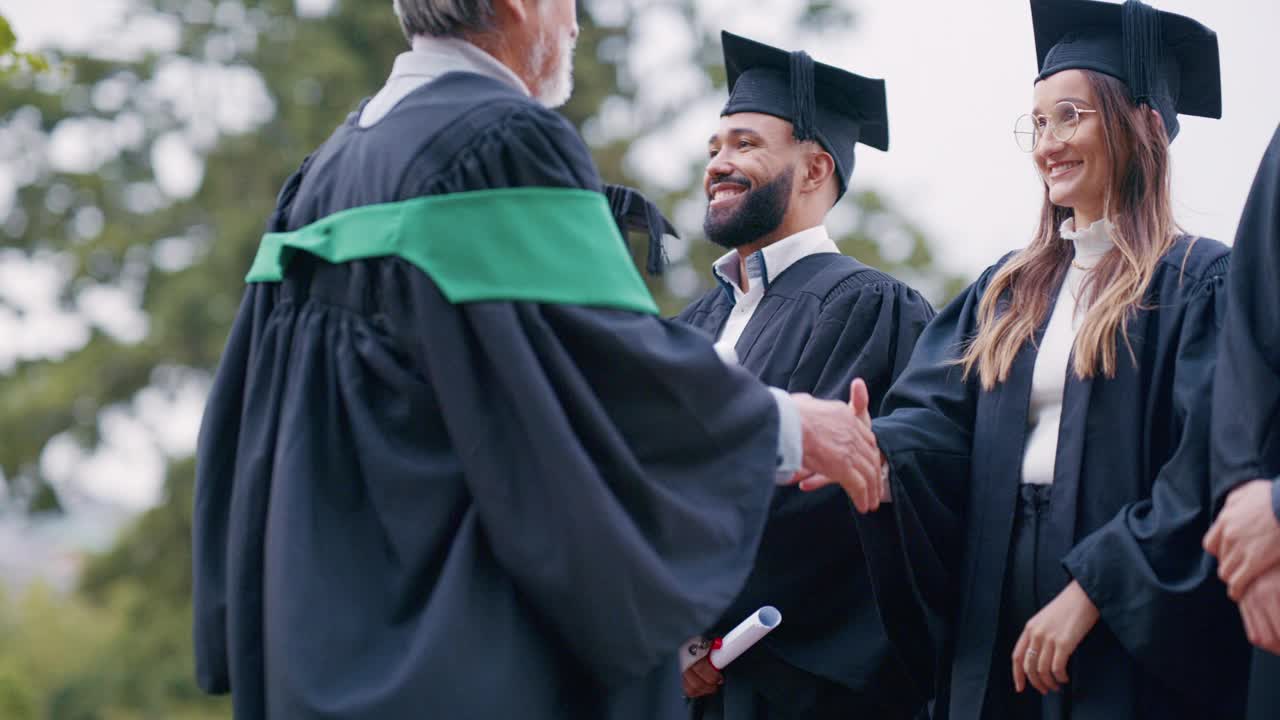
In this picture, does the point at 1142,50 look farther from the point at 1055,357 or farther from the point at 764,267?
the point at 764,267

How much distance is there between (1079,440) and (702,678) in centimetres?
133

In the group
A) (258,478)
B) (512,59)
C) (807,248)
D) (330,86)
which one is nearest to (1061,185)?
(807,248)

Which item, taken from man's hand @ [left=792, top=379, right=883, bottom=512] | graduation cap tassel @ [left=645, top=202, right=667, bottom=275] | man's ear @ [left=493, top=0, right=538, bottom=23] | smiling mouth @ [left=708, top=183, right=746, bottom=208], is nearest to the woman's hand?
man's hand @ [left=792, top=379, right=883, bottom=512]

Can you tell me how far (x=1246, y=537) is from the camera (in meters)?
2.71

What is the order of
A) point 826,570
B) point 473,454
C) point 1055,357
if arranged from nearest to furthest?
point 473,454 < point 1055,357 < point 826,570

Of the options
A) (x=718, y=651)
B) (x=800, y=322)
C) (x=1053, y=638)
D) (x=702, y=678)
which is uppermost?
(x=800, y=322)

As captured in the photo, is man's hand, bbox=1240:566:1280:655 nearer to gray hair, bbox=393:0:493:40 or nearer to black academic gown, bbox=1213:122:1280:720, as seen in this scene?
black academic gown, bbox=1213:122:1280:720

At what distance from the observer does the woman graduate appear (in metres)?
3.06

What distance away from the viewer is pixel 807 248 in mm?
4613

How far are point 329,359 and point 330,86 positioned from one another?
11671 millimetres

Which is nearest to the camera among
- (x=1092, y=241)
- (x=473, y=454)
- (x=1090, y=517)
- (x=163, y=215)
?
(x=473, y=454)

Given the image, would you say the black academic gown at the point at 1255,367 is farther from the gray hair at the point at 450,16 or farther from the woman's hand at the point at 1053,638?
the gray hair at the point at 450,16

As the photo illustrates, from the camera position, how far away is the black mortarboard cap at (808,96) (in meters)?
4.82

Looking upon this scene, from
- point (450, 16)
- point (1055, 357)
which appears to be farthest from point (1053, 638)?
point (450, 16)
